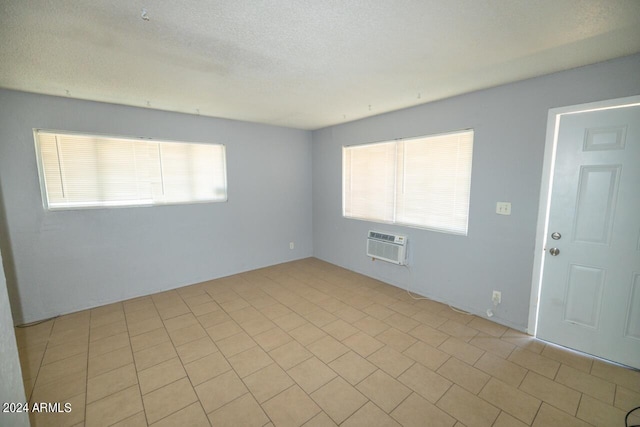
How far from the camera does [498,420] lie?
5.43 ft

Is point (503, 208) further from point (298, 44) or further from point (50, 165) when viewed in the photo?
point (50, 165)

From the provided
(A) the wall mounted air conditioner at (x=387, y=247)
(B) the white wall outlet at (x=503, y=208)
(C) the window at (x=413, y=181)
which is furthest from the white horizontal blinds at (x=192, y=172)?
(B) the white wall outlet at (x=503, y=208)

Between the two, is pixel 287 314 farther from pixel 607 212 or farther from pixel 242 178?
pixel 607 212

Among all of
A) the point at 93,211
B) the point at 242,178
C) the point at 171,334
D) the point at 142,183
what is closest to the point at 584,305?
the point at 171,334

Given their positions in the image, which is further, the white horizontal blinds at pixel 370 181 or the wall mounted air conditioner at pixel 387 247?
the white horizontal blinds at pixel 370 181

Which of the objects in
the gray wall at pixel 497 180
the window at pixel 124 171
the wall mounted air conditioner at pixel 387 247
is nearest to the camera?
the gray wall at pixel 497 180

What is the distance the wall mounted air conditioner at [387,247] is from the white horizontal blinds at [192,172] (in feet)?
7.91

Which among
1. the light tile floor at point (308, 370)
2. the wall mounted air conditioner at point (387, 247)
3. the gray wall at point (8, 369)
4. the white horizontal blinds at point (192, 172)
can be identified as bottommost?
the light tile floor at point (308, 370)

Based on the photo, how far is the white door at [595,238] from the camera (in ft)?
6.67

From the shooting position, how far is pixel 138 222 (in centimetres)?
339

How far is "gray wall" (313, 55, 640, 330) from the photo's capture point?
2219 millimetres

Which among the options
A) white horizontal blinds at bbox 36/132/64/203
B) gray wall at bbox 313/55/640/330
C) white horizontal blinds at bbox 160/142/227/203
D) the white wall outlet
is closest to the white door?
gray wall at bbox 313/55/640/330

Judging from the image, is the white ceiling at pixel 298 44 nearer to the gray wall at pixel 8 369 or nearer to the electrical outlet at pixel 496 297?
the gray wall at pixel 8 369

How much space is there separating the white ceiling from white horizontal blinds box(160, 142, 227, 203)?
3.12ft
